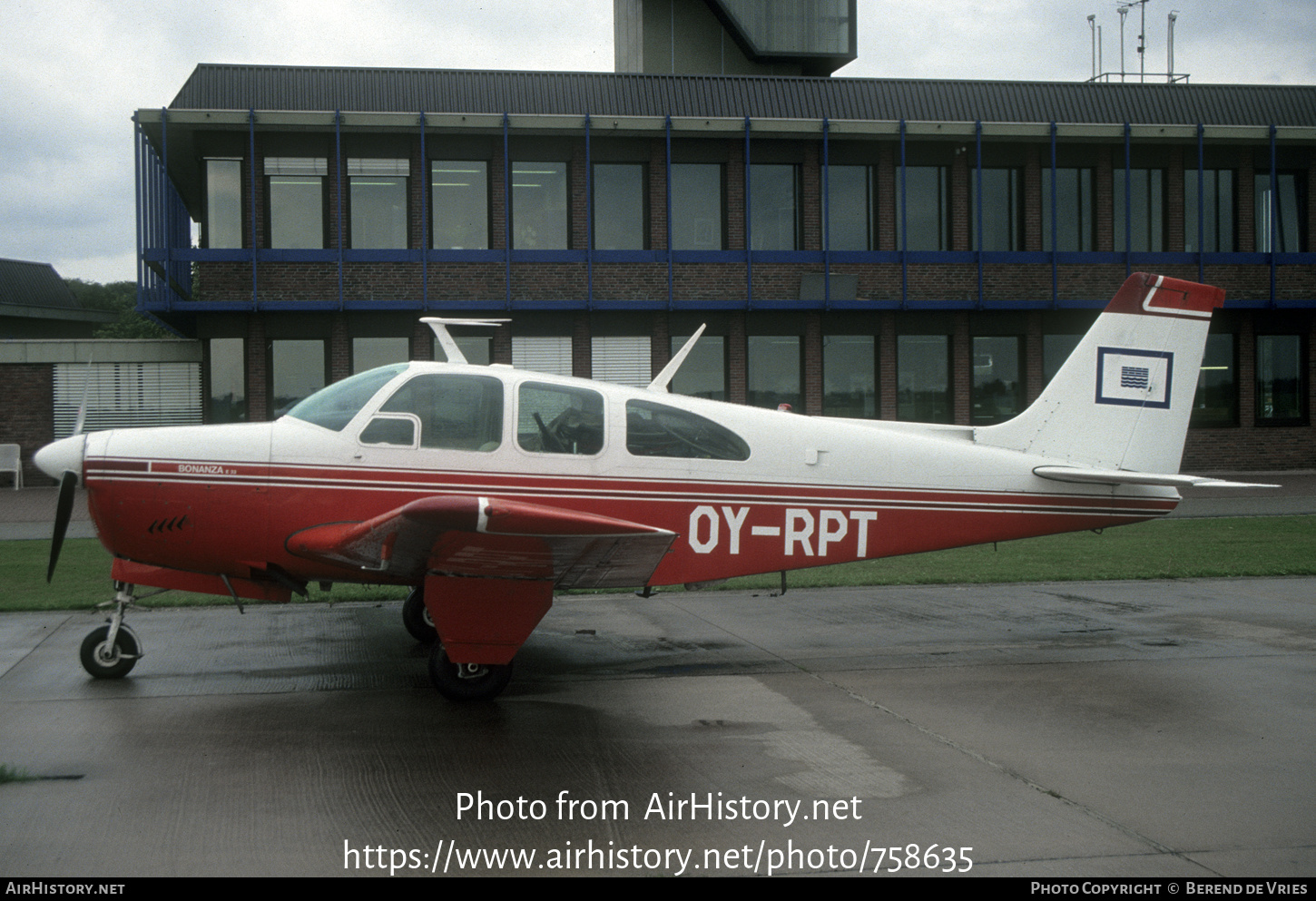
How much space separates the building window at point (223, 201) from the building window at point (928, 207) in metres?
14.8

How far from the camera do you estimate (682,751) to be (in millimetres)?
5590

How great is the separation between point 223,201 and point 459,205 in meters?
4.92

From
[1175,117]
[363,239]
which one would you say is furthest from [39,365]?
[1175,117]

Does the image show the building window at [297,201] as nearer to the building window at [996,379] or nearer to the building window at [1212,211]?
the building window at [996,379]

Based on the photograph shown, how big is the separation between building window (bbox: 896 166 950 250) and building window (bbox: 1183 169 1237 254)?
5928 mm

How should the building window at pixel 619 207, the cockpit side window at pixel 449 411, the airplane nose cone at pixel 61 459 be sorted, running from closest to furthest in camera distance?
the airplane nose cone at pixel 61 459
the cockpit side window at pixel 449 411
the building window at pixel 619 207

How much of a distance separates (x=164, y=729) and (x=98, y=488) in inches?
63.4

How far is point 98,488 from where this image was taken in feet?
21.5

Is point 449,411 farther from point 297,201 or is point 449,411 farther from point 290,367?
point 297,201

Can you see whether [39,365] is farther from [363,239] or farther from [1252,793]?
[1252,793]

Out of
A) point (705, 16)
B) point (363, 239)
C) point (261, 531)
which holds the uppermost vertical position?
point (705, 16)

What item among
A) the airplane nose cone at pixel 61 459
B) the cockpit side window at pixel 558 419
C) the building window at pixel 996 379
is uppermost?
the building window at pixel 996 379

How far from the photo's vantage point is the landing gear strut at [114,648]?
7.16 meters

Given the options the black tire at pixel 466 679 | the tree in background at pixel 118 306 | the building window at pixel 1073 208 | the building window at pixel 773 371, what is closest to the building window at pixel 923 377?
the building window at pixel 773 371
